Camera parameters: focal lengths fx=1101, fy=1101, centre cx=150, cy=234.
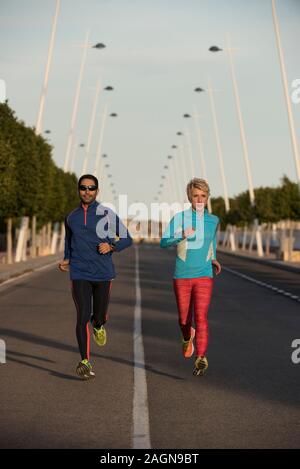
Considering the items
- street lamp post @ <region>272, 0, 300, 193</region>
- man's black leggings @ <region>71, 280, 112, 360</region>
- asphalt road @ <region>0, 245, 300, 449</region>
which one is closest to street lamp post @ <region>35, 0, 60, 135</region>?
street lamp post @ <region>272, 0, 300, 193</region>

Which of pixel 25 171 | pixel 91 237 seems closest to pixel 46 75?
pixel 25 171

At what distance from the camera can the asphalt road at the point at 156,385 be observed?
7.84 meters

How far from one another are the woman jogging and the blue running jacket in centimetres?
50

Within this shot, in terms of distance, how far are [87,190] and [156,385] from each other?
1960 mm

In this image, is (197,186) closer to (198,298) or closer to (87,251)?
(198,298)

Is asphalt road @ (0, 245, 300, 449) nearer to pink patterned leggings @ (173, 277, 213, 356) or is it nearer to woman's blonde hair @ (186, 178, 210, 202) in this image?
pink patterned leggings @ (173, 277, 213, 356)

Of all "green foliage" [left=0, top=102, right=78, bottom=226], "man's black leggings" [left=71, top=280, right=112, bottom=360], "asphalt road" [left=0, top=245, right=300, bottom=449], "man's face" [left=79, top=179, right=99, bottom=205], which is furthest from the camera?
"green foliage" [left=0, top=102, right=78, bottom=226]

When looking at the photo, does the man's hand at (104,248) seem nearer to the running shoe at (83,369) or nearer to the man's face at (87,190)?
the man's face at (87,190)

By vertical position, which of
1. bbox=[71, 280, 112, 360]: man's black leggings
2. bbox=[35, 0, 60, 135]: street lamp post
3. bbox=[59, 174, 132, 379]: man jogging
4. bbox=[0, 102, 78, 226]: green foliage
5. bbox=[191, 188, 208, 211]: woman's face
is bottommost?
bbox=[71, 280, 112, 360]: man's black leggings

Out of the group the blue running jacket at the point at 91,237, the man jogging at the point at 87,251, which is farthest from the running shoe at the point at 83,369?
the blue running jacket at the point at 91,237

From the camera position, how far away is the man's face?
34.0 feet

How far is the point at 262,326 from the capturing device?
56.9 feet
